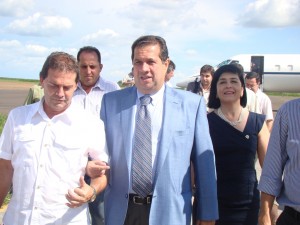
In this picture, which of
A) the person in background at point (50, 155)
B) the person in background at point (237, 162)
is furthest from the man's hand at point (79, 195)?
the person in background at point (237, 162)

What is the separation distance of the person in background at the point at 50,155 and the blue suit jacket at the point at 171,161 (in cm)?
29

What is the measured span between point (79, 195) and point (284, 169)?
52.4 inches

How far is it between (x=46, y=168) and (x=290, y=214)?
60.8 inches

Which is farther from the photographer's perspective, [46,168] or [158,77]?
[158,77]

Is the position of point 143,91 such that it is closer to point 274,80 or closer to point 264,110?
point 264,110

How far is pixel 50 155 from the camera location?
7.98 ft

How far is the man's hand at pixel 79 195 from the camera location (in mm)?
2314

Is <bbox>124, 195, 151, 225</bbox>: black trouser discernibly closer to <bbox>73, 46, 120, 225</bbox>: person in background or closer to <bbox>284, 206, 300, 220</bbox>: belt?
<bbox>284, 206, 300, 220</bbox>: belt

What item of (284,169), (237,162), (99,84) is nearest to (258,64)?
(99,84)

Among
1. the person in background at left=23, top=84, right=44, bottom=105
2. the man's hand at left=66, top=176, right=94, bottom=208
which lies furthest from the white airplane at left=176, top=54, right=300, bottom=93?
the man's hand at left=66, top=176, right=94, bottom=208

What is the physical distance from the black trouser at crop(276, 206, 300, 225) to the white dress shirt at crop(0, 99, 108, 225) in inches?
49.3

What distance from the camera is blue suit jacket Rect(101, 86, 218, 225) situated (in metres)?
2.76

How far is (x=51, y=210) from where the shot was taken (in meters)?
Result: 2.41

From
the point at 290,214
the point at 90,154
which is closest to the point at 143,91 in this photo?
the point at 90,154
